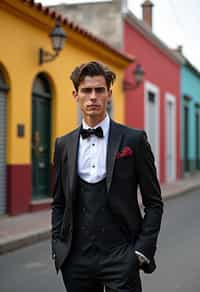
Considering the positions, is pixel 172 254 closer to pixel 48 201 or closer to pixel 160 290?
pixel 160 290

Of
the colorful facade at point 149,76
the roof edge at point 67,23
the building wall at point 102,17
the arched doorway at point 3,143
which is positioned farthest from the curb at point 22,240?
the building wall at point 102,17

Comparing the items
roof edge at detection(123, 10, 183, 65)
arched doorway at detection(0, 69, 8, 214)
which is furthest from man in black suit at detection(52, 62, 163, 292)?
roof edge at detection(123, 10, 183, 65)

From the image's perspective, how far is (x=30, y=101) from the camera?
41.1 feet

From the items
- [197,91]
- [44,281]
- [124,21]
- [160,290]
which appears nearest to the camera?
[160,290]

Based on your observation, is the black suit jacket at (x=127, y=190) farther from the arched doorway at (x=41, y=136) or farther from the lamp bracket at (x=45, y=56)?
the arched doorway at (x=41, y=136)

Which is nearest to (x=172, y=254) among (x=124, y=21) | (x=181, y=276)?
(x=181, y=276)

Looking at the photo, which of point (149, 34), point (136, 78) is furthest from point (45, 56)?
point (149, 34)

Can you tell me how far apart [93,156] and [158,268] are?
4521 millimetres

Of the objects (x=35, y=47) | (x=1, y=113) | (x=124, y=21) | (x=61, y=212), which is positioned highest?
(x=124, y=21)

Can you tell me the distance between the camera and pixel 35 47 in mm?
12672

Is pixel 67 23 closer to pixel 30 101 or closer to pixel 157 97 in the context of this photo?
Answer: pixel 30 101

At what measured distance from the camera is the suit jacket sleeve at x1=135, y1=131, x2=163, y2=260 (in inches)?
115

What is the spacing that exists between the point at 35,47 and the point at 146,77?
922cm

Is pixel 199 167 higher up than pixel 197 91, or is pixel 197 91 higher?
pixel 197 91
